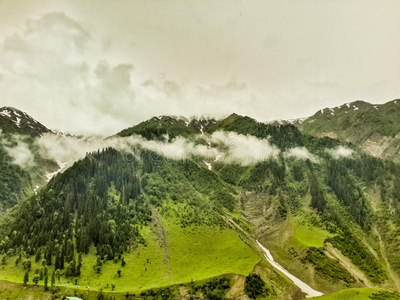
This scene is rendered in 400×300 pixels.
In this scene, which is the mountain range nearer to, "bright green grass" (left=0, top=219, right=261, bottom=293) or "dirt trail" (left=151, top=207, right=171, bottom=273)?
"bright green grass" (left=0, top=219, right=261, bottom=293)

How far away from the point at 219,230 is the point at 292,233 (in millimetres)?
48962

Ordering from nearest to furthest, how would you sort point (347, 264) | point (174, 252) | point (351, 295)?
point (351, 295)
point (347, 264)
point (174, 252)

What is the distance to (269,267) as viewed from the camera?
130 meters

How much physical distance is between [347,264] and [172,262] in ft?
317

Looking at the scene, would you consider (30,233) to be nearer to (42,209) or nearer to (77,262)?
(42,209)

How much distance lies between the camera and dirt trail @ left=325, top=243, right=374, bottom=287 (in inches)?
5536

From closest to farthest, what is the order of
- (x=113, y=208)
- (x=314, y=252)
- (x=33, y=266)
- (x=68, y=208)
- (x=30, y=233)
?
(x=33, y=266) < (x=30, y=233) < (x=314, y=252) < (x=68, y=208) < (x=113, y=208)

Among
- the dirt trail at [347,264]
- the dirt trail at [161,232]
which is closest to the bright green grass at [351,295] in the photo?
the dirt trail at [347,264]

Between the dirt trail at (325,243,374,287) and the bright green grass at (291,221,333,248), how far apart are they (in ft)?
20.0

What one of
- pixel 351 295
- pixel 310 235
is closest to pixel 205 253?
pixel 310 235

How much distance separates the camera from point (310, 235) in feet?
572

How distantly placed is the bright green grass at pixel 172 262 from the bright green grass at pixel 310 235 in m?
39.7

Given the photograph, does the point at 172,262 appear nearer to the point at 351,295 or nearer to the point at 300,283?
the point at 300,283

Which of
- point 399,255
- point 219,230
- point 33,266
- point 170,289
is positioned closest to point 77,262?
point 33,266
